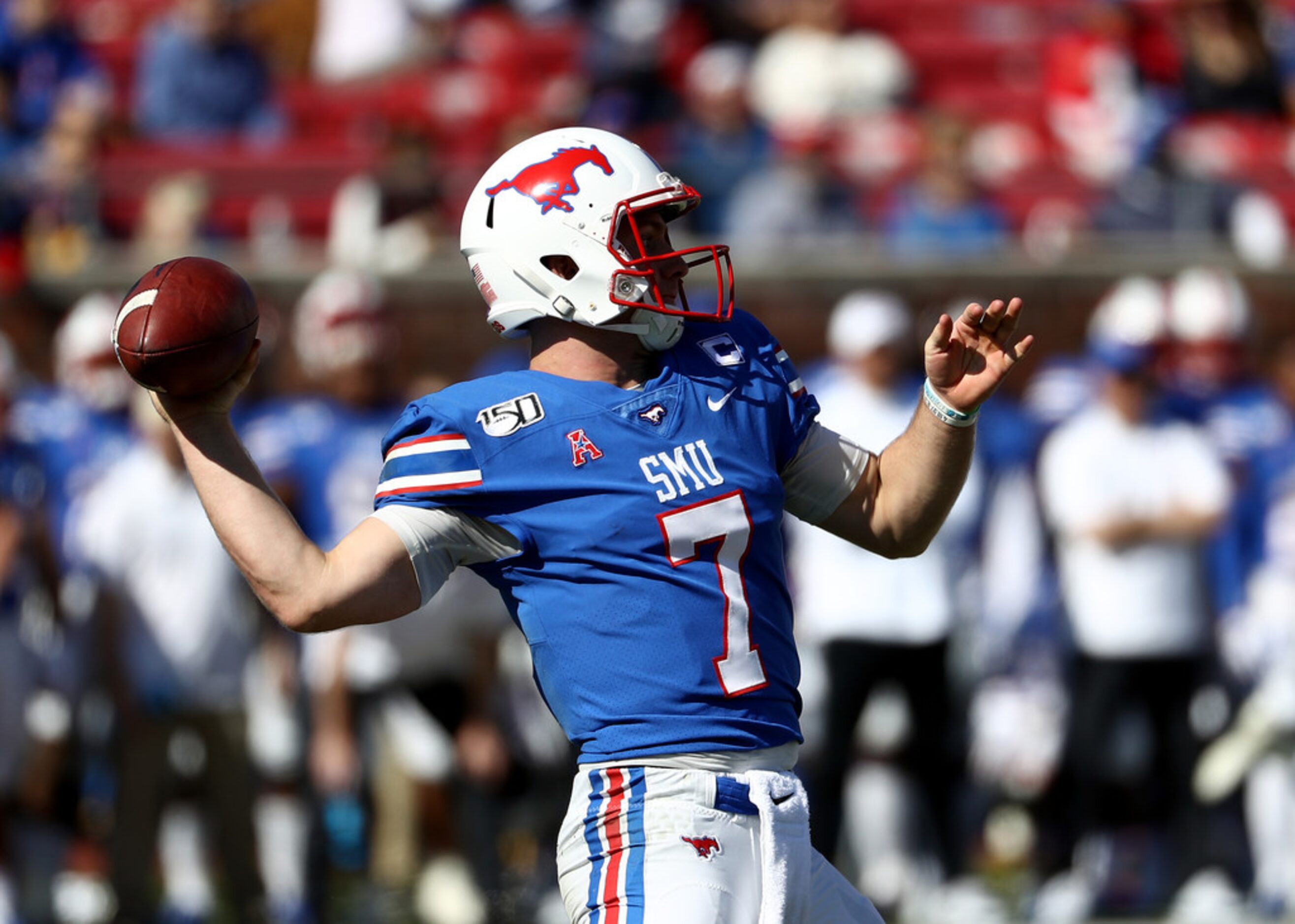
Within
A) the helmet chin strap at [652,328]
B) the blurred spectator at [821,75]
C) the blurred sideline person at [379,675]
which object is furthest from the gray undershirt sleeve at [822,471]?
the blurred spectator at [821,75]

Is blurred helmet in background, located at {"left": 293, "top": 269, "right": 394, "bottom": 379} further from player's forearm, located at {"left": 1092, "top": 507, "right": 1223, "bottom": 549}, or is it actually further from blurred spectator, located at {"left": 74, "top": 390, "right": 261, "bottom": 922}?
player's forearm, located at {"left": 1092, "top": 507, "right": 1223, "bottom": 549}

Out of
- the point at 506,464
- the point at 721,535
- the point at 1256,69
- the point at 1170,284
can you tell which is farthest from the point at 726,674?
the point at 1256,69

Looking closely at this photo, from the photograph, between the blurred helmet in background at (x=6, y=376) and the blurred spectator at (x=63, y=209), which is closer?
the blurred helmet in background at (x=6, y=376)

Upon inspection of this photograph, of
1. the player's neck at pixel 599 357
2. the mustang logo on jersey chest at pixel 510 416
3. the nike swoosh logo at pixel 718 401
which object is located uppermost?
the player's neck at pixel 599 357

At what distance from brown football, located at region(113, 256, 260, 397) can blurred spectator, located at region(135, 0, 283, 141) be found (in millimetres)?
6864

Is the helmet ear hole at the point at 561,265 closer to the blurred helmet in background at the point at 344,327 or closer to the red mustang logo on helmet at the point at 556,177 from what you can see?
the red mustang logo on helmet at the point at 556,177

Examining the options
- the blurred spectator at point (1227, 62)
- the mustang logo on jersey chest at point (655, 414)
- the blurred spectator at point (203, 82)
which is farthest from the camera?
the blurred spectator at point (1227, 62)

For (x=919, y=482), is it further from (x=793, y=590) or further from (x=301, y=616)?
(x=793, y=590)

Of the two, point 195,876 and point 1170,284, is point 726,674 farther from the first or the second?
point 1170,284

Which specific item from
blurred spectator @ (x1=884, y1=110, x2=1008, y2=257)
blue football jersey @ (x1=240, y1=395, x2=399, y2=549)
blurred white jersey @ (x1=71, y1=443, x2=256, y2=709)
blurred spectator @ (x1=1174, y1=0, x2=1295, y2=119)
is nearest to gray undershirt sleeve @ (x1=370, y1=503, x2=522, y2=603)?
blue football jersey @ (x1=240, y1=395, x2=399, y2=549)

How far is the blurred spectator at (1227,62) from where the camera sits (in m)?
9.78

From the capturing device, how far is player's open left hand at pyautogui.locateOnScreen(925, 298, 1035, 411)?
125 inches

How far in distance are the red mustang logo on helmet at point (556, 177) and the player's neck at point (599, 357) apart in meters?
0.20

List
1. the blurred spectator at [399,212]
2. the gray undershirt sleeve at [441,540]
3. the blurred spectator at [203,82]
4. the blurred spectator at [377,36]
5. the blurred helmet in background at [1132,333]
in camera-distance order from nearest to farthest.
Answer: the gray undershirt sleeve at [441,540] → the blurred helmet in background at [1132,333] → the blurred spectator at [399,212] → the blurred spectator at [203,82] → the blurred spectator at [377,36]
